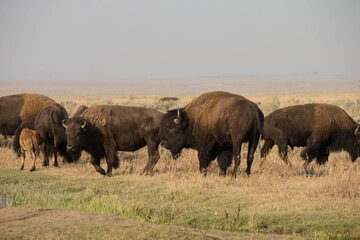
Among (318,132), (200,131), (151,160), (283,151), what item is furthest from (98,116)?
(318,132)

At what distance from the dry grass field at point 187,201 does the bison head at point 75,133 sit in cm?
73

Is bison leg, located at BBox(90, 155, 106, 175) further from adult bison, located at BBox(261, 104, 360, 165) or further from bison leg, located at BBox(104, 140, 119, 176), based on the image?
adult bison, located at BBox(261, 104, 360, 165)

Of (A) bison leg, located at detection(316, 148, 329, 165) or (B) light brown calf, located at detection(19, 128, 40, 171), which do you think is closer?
(B) light brown calf, located at detection(19, 128, 40, 171)

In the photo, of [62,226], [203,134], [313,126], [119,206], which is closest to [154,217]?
[119,206]

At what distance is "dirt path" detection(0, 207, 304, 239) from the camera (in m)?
7.31

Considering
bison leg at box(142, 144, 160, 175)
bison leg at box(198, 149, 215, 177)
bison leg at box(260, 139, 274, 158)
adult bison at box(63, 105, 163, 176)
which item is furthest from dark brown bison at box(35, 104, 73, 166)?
bison leg at box(260, 139, 274, 158)

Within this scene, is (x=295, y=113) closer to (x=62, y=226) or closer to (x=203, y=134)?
(x=203, y=134)

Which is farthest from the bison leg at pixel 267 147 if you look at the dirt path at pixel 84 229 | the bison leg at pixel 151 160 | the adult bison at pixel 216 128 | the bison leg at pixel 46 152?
the dirt path at pixel 84 229

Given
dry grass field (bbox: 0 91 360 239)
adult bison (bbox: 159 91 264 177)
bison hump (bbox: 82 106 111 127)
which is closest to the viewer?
dry grass field (bbox: 0 91 360 239)

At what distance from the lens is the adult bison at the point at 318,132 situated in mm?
13688

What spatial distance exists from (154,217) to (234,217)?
1.29 meters

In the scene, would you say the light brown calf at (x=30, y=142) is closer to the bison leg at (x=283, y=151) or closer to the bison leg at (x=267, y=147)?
the bison leg at (x=267, y=147)

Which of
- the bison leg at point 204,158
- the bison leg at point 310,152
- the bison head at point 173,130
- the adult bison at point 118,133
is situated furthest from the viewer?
A: the bison leg at point 310,152

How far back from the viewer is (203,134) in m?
12.5
